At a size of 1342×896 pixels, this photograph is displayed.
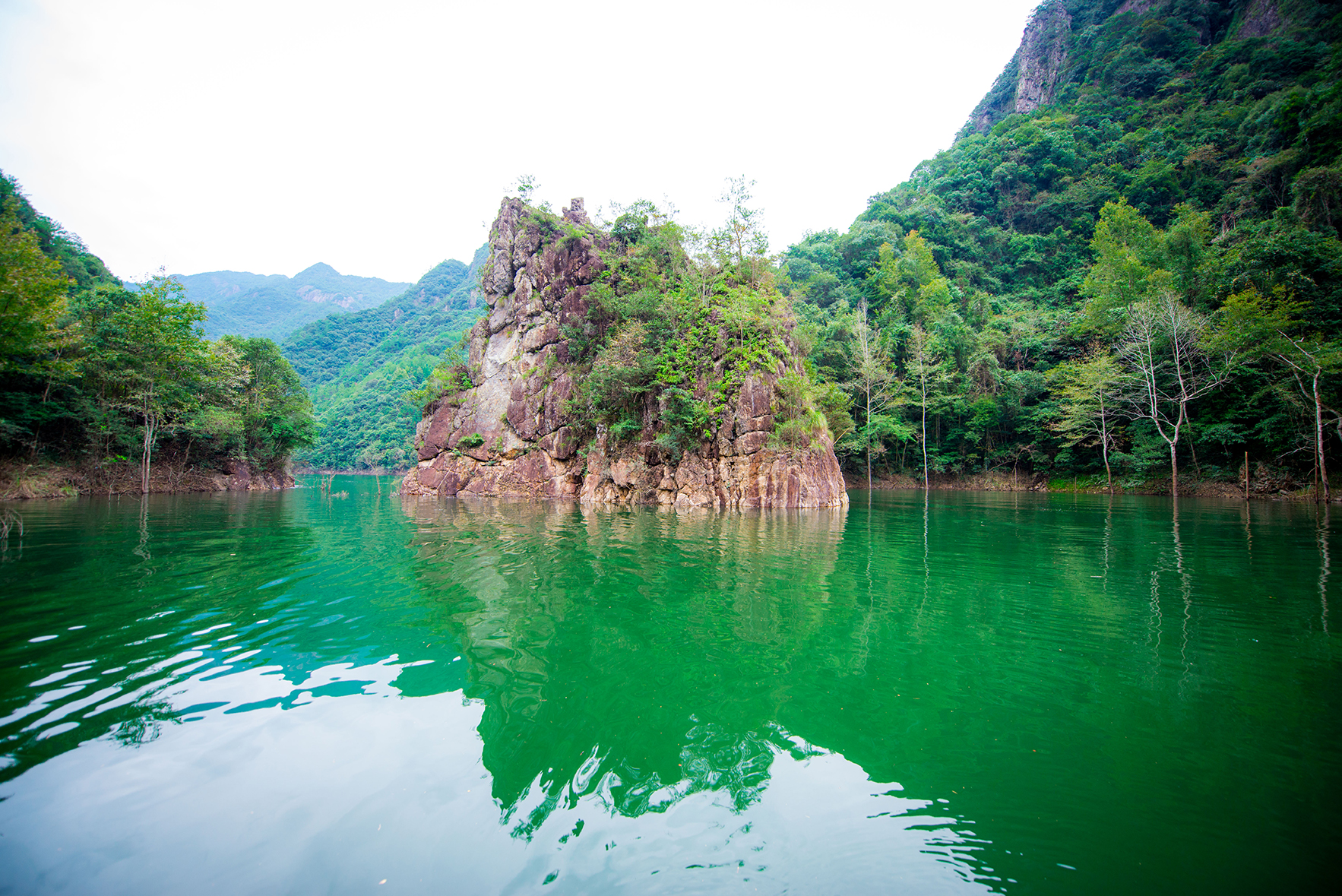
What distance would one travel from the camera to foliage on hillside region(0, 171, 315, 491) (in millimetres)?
17297

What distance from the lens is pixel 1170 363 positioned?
91.7ft

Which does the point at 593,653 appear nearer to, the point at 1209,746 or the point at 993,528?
the point at 1209,746

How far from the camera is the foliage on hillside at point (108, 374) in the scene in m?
17.3

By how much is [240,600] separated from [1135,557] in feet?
49.9

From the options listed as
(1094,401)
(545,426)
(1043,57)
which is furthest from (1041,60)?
(545,426)

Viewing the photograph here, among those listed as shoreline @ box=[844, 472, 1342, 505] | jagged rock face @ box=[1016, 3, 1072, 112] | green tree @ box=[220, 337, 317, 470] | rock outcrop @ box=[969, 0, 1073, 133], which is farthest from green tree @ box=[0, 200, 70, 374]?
rock outcrop @ box=[969, 0, 1073, 133]

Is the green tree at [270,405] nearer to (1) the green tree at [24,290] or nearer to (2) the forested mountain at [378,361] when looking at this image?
(2) the forested mountain at [378,361]

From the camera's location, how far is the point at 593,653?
524cm

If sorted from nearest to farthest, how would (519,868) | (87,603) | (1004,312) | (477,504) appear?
1. (519,868)
2. (87,603)
3. (477,504)
4. (1004,312)

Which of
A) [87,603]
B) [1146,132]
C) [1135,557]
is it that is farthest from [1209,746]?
[1146,132]

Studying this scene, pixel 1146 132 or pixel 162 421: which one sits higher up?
pixel 1146 132

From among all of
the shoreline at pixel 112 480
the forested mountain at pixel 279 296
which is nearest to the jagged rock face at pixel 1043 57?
the shoreline at pixel 112 480

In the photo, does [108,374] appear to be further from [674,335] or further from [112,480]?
[674,335]

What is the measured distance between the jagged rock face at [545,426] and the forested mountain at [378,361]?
2528 centimetres
